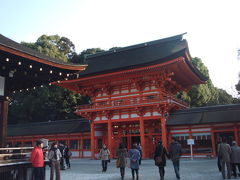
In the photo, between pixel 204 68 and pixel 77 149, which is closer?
pixel 77 149

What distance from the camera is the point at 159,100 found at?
2158cm

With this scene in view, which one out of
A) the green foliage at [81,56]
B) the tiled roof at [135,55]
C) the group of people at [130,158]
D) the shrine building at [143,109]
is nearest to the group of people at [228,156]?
the group of people at [130,158]

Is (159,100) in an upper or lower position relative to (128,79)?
lower

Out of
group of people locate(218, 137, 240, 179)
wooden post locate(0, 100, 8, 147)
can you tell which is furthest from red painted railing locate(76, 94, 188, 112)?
wooden post locate(0, 100, 8, 147)

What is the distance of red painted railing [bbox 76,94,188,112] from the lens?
2175 centimetres

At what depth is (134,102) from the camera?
898 inches

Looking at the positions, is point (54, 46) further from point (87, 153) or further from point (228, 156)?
point (228, 156)

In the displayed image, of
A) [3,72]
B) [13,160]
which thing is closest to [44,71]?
[3,72]

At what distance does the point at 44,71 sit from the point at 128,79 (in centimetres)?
1413

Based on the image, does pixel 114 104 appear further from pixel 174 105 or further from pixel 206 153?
pixel 206 153

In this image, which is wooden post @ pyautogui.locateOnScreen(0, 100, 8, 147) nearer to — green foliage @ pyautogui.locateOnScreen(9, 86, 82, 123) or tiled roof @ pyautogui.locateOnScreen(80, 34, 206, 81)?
tiled roof @ pyautogui.locateOnScreen(80, 34, 206, 81)

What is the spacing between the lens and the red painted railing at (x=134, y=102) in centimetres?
2175

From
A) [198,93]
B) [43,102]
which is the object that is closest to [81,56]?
[43,102]

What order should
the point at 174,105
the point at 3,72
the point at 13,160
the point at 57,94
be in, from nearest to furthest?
the point at 13,160 < the point at 3,72 < the point at 174,105 < the point at 57,94
